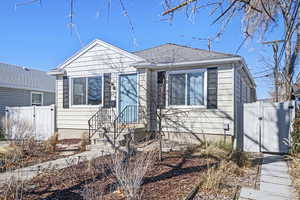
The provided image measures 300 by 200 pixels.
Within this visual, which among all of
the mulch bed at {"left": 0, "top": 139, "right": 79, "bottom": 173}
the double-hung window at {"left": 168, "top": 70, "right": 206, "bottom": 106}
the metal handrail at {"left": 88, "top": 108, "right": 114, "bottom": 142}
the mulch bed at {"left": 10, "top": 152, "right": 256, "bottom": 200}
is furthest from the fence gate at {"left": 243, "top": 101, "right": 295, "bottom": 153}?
the mulch bed at {"left": 0, "top": 139, "right": 79, "bottom": 173}

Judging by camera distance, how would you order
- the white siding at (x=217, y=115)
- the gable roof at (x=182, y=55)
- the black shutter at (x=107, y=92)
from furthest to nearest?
the black shutter at (x=107, y=92), the gable roof at (x=182, y=55), the white siding at (x=217, y=115)

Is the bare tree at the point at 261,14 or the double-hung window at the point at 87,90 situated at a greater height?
the bare tree at the point at 261,14

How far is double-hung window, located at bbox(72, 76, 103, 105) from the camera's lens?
29.7 feet

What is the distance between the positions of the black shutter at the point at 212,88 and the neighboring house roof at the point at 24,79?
12.6 meters

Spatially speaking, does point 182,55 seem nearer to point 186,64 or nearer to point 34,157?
point 186,64

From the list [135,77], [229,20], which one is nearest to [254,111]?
[135,77]

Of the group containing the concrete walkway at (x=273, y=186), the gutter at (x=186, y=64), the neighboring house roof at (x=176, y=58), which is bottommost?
the concrete walkway at (x=273, y=186)

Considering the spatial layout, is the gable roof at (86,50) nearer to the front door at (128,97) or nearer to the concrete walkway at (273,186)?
the front door at (128,97)

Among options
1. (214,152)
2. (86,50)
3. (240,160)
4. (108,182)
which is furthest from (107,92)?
(240,160)

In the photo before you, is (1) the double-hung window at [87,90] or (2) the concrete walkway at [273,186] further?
(1) the double-hung window at [87,90]

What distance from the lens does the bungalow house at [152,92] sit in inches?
291

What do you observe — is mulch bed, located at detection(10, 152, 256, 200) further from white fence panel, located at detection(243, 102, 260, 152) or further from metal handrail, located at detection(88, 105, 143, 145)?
metal handrail, located at detection(88, 105, 143, 145)

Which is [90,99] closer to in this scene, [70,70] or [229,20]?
[70,70]

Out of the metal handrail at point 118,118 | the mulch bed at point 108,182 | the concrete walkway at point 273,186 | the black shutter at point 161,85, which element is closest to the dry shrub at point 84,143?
the metal handrail at point 118,118
